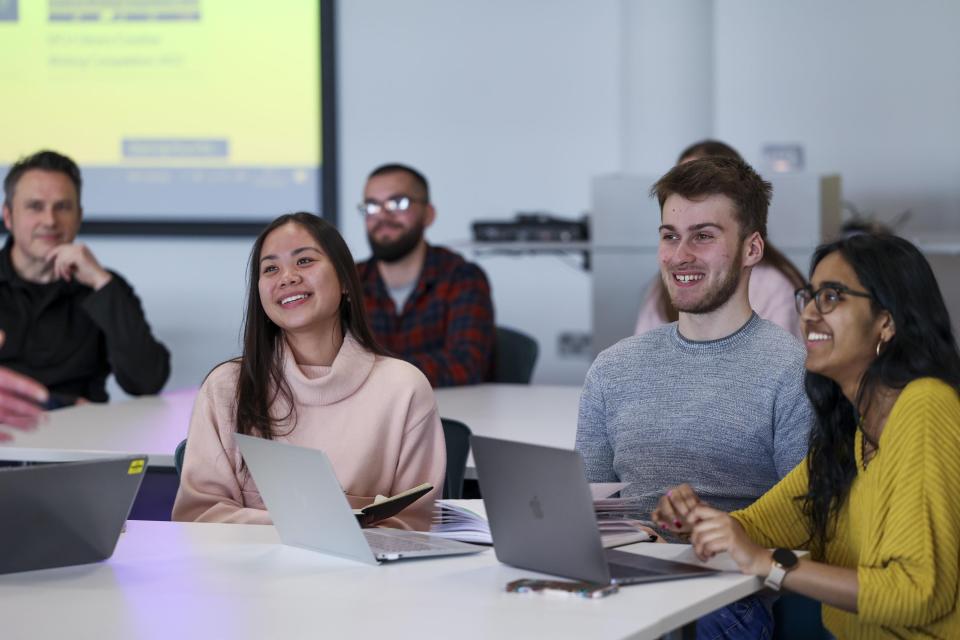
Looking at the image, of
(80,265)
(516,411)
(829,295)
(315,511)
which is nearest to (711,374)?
(829,295)

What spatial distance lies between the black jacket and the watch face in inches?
96.7

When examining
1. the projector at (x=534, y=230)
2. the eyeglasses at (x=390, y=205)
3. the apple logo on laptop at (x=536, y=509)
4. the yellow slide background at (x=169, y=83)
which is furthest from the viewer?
the yellow slide background at (x=169, y=83)

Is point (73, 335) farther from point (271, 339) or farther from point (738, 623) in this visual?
point (738, 623)

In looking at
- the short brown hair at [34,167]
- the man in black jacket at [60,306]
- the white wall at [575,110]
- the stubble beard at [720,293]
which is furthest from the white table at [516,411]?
the white wall at [575,110]

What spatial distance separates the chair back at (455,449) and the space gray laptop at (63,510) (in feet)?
3.26

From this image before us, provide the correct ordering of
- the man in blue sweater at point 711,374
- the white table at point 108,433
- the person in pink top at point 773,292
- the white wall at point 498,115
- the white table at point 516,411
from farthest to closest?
the white wall at point 498,115, the person in pink top at point 773,292, the white table at point 516,411, the white table at point 108,433, the man in blue sweater at point 711,374

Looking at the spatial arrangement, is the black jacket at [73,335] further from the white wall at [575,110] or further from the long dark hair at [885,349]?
the long dark hair at [885,349]

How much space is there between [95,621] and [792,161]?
13.8 feet

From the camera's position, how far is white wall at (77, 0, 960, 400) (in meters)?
5.23

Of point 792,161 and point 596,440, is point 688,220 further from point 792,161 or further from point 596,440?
point 792,161

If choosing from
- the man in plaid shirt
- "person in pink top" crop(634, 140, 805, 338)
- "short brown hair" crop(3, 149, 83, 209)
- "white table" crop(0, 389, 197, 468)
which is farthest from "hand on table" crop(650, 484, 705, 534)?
"short brown hair" crop(3, 149, 83, 209)

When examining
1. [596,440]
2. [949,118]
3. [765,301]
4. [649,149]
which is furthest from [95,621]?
[949,118]

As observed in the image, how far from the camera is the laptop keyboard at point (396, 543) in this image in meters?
1.92

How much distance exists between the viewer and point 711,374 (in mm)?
2354
